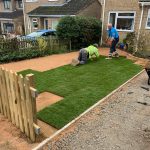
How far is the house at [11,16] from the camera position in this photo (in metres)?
29.1

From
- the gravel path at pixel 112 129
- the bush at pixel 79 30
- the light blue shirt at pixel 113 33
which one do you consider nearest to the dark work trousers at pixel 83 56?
the light blue shirt at pixel 113 33

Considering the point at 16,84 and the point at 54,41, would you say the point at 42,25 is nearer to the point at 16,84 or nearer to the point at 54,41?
the point at 54,41

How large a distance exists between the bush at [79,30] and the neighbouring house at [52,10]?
5.18 m

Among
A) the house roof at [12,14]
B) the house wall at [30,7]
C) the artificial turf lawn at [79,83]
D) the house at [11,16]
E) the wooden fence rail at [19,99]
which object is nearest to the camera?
the wooden fence rail at [19,99]

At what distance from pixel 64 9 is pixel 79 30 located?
9084 mm

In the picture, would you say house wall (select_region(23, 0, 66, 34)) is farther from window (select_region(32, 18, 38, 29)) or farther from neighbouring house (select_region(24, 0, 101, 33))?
window (select_region(32, 18, 38, 29))

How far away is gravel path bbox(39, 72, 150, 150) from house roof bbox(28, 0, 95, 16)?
1658 cm

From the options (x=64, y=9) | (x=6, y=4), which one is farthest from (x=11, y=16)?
(x=64, y=9)

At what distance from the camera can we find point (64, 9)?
2298cm

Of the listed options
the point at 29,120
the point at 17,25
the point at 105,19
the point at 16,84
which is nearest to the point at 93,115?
the point at 29,120

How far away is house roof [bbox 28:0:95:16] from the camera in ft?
71.4

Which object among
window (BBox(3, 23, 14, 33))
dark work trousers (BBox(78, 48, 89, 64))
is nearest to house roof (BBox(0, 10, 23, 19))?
window (BBox(3, 23, 14, 33))

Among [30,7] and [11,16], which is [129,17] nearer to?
[30,7]

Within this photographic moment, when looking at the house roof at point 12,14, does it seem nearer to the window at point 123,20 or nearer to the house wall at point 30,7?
the house wall at point 30,7
